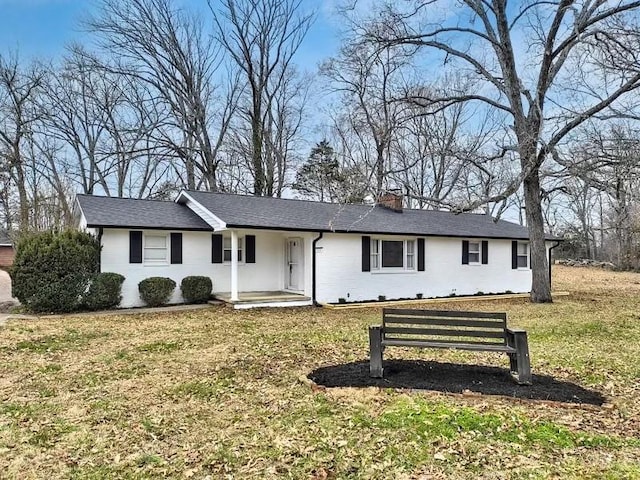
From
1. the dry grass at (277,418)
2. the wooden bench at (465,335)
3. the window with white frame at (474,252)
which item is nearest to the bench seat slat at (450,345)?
the wooden bench at (465,335)

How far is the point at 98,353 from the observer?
8281mm

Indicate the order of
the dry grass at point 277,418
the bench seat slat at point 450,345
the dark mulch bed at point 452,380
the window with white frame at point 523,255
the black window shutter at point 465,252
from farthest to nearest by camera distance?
the window with white frame at point 523,255
the black window shutter at point 465,252
the bench seat slat at point 450,345
the dark mulch bed at point 452,380
the dry grass at point 277,418

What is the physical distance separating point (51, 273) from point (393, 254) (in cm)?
1144

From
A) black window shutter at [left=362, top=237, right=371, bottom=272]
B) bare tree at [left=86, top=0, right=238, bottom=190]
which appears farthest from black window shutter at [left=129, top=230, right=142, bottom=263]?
bare tree at [left=86, top=0, right=238, bottom=190]

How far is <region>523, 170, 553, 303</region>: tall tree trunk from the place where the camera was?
1642 centimetres

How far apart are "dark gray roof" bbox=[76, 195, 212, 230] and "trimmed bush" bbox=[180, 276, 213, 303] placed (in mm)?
1748

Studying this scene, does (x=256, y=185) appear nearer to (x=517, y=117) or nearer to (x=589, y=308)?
(x=517, y=117)

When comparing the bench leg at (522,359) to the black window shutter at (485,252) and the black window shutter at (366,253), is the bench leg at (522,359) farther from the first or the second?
the black window shutter at (485,252)

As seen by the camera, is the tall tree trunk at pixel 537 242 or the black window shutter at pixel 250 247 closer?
the tall tree trunk at pixel 537 242

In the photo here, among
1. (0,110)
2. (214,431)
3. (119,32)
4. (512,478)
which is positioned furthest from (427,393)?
(0,110)

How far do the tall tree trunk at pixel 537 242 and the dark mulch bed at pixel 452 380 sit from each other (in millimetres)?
11076

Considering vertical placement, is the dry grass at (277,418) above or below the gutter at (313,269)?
below

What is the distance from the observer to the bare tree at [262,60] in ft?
98.0

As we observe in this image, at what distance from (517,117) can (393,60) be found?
504cm
